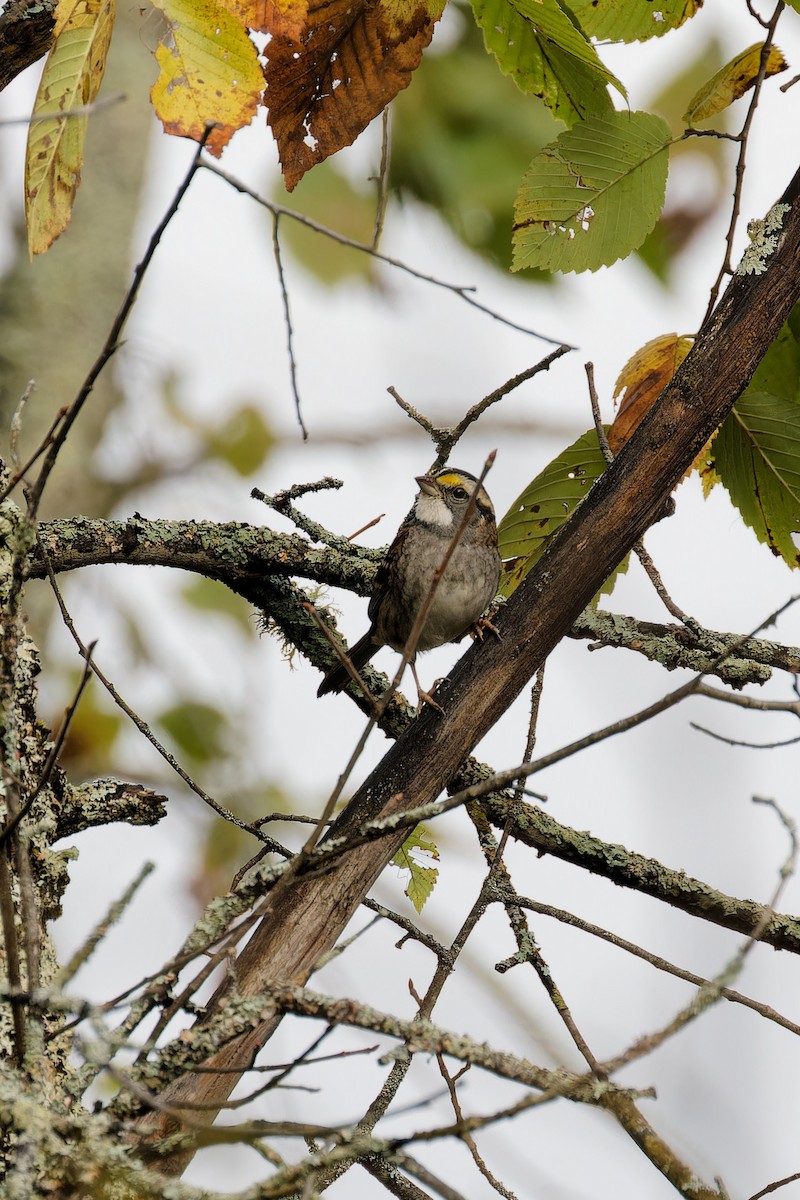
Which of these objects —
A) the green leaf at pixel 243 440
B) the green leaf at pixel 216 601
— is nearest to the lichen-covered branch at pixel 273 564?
the green leaf at pixel 216 601

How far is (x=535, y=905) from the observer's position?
239cm

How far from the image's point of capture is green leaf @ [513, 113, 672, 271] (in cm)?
228

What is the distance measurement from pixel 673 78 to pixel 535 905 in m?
4.14

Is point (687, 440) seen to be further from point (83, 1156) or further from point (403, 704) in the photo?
point (83, 1156)

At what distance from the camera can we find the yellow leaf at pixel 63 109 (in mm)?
1688

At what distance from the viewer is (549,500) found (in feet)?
8.61

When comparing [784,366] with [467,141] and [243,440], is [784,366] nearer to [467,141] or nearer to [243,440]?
[467,141]

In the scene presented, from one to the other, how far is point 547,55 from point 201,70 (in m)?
0.66

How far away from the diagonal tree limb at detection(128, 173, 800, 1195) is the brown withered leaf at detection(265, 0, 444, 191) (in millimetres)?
726

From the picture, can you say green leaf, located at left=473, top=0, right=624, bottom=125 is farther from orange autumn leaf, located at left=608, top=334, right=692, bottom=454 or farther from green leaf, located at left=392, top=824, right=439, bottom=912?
green leaf, located at left=392, top=824, right=439, bottom=912

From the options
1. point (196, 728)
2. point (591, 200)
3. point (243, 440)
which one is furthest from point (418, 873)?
point (243, 440)


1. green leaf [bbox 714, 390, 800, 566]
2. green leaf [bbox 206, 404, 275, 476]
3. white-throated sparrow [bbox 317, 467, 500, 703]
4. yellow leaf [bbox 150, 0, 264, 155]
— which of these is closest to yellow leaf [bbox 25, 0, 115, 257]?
yellow leaf [bbox 150, 0, 264, 155]

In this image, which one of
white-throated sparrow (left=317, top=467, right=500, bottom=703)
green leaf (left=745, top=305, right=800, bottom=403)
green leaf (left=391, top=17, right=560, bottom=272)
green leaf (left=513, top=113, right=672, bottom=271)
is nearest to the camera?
green leaf (left=513, top=113, right=672, bottom=271)

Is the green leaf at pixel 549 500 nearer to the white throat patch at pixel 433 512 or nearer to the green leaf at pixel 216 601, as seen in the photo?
the white throat patch at pixel 433 512
